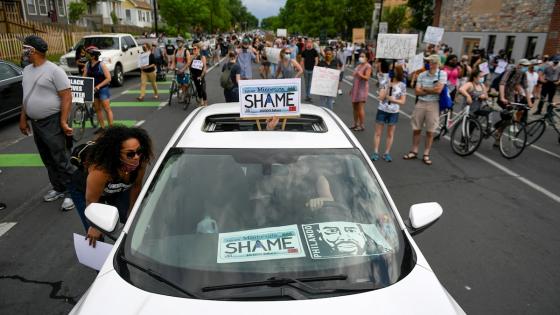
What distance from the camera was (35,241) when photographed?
445 cm

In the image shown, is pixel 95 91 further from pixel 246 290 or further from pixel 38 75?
pixel 246 290

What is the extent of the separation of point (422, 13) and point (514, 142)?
42958mm

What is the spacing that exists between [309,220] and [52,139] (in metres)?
4.05

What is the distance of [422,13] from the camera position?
4594 cm

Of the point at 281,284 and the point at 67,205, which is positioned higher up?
the point at 281,284

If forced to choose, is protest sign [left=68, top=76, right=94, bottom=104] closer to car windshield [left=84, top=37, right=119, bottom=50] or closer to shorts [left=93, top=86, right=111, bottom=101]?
shorts [left=93, top=86, right=111, bottom=101]

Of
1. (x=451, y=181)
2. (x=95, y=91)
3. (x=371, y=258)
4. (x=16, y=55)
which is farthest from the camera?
(x=16, y=55)

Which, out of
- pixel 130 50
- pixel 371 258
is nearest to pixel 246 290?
pixel 371 258

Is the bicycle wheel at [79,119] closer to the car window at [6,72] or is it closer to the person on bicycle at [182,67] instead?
the car window at [6,72]

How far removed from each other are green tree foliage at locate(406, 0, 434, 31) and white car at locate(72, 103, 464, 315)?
47392 mm

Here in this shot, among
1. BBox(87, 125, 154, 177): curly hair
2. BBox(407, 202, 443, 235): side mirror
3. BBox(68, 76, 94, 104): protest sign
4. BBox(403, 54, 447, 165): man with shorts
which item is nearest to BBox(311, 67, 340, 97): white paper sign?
BBox(403, 54, 447, 165): man with shorts

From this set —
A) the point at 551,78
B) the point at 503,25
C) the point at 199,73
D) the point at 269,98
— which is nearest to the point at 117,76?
the point at 199,73

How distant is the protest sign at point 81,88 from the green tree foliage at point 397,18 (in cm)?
5827

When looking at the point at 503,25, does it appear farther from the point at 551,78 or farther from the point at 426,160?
the point at 426,160
